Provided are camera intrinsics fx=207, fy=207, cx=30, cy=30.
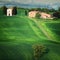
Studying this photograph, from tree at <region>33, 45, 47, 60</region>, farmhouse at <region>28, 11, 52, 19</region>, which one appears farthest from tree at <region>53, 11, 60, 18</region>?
tree at <region>33, 45, 47, 60</region>

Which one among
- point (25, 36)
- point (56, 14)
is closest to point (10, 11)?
point (25, 36)

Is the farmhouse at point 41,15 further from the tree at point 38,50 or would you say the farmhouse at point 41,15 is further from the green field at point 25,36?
the tree at point 38,50

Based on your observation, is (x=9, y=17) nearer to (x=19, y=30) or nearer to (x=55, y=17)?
(x=19, y=30)

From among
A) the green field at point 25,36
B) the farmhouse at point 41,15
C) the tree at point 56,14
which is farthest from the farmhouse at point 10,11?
the tree at point 56,14

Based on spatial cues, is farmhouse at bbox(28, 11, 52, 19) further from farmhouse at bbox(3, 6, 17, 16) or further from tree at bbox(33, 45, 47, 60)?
tree at bbox(33, 45, 47, 60)

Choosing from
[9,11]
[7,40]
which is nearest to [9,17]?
[9,11]

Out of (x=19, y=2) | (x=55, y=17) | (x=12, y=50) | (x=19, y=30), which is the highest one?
(x=19, y=2)
